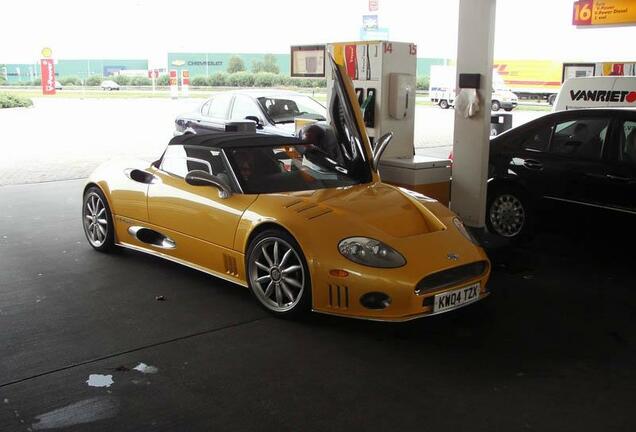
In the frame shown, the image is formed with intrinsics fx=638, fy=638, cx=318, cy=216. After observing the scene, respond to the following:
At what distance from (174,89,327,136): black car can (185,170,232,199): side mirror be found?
540 cm

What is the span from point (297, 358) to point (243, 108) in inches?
309

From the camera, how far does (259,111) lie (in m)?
10.8

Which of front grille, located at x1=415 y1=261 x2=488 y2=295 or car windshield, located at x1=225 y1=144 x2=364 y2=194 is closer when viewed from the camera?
front grille, located at x1=415 y1=261 x2=488 y2=295

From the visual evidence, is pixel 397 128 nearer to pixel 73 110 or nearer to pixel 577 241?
pixel 577 241

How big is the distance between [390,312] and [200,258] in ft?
5.68

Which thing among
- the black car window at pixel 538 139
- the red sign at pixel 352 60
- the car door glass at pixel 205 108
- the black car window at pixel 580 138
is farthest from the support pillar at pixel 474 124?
the car door glass at pixel 205 108

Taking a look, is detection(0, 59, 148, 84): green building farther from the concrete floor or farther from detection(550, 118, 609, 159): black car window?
the concrete floor

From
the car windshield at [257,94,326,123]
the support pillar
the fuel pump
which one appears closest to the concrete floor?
the support pillar

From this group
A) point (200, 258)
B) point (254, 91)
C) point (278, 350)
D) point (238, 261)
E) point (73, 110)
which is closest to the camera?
point (278, 350)

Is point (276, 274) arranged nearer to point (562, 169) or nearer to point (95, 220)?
point (95, 220)

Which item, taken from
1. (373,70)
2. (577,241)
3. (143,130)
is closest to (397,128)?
(373,70)

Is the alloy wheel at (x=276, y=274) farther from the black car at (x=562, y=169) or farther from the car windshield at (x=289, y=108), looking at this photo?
the car windshield at (x=289, y=108)

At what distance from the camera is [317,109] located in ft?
37.5

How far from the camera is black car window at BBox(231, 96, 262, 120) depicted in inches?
430
